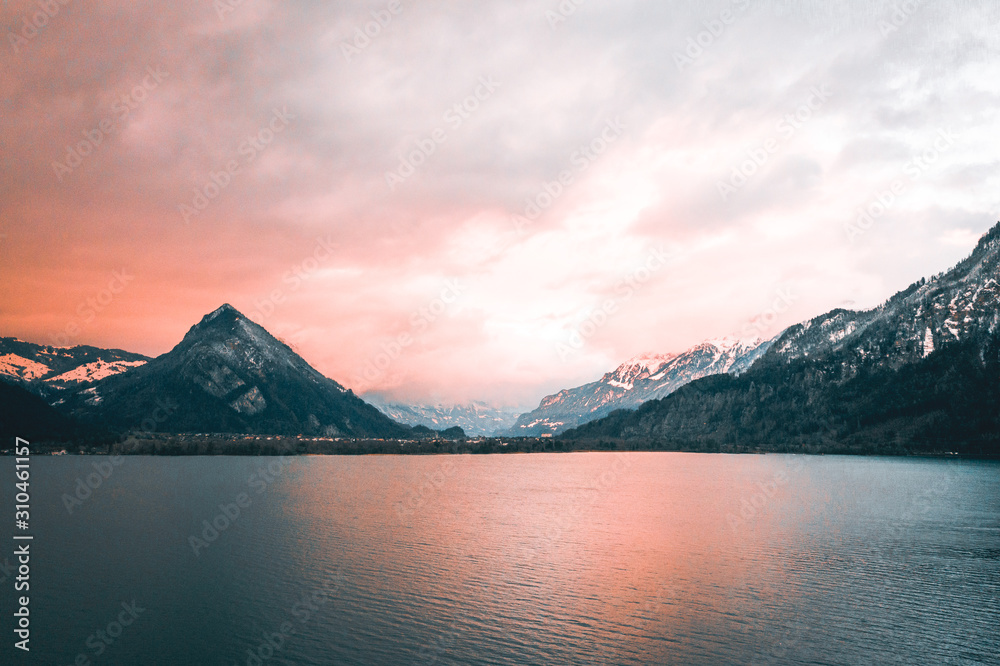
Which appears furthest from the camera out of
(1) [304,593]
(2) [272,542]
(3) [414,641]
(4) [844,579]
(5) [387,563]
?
(2) [272,542]

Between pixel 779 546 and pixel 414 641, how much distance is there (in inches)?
2369

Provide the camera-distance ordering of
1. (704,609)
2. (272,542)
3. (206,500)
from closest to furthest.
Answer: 1. (704,609)
2. (272,542)
3. (206,500)

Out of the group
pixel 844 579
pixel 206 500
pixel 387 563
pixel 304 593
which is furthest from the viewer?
pixel 206 500

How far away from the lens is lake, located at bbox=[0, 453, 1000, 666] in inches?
1729

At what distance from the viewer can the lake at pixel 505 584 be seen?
4391 cm

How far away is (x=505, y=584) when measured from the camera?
62156mm

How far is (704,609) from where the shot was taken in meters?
53.3

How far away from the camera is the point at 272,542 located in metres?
82.6

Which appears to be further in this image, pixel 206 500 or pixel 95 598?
pixel 206 500

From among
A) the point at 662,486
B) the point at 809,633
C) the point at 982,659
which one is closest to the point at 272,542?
the point at 809,633

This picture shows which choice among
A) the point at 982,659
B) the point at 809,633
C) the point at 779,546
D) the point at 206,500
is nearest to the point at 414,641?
the point at 809,633

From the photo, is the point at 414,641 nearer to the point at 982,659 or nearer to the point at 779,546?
the point at 982,659

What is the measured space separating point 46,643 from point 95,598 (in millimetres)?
11415

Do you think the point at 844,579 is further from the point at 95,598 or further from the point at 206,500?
the point at 206,500
